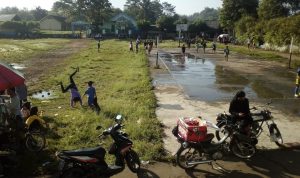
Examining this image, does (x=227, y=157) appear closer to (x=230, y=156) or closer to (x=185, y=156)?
(x=230, y=156)

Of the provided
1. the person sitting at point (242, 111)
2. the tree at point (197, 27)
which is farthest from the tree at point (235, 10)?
the person sitting at point (242, 111)

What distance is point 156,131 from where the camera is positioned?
11469 millimetres

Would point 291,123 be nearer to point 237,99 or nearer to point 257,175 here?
point 237,99

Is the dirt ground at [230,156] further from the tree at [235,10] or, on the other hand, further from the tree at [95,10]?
the tree at [95,10]

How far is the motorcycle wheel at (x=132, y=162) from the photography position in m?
8.45

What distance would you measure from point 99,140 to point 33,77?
15.2m

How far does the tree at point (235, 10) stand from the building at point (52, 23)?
51.7m

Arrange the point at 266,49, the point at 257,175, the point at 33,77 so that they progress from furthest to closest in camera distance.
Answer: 1. the point at 266,49
2. the point at 33,77
3. the point at 257,175

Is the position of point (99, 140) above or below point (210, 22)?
below

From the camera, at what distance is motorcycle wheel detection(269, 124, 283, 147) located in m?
10.6

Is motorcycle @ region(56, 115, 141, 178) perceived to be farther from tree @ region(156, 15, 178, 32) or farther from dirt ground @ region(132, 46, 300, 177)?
tree @ region(156, 15, 178, 32)

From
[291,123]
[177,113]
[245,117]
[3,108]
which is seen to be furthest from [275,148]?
[3,108]

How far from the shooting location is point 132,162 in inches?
335

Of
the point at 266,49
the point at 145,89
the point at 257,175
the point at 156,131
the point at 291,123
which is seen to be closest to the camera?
the point at 257,175
